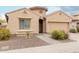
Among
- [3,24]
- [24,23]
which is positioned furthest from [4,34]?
[24,23]

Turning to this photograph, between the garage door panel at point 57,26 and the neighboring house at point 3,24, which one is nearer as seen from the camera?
the neighboring house at point 3,24

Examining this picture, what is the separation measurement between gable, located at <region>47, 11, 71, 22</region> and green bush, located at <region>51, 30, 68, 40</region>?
285 millimetres

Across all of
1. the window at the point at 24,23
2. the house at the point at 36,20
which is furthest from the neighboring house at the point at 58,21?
the window at the point at 24,23

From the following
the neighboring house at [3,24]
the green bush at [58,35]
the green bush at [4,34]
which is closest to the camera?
the green bush at [4,34]

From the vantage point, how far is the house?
434 cm

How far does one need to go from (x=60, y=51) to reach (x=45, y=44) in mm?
377

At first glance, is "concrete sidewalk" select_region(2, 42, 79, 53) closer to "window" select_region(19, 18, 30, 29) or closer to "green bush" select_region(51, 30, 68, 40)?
"green bush" select_region(51, 30, 68, 40)

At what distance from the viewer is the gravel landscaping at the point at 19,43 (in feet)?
13.8

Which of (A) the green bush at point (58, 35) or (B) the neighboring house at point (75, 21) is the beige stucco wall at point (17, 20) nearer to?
(A) the green bush at point (58, 35)

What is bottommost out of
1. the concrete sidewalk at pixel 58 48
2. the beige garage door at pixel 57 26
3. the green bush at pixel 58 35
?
the concrete sidewalk at pixel 58 48

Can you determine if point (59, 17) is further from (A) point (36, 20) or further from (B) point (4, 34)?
(B) point (4, 34)

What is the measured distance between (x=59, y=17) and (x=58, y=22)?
0.40ft

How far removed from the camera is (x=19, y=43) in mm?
4324
